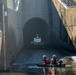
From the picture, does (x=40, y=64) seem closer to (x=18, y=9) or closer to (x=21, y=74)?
(x=21, y=74)

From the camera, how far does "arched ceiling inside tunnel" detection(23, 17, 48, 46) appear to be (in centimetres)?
3447

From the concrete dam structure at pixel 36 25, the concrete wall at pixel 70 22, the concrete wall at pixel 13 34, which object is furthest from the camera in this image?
the concrete dam structure at pixel 36 25

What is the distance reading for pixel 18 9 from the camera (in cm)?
3175

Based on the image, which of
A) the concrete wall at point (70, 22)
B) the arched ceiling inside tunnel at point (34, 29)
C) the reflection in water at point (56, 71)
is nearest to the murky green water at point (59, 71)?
the reflection in water at point (56, 71)

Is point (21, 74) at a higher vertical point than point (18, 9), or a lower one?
lower

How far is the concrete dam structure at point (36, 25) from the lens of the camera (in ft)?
102

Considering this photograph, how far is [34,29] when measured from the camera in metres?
36.2

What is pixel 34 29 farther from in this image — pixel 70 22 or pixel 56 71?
pixel 56 71

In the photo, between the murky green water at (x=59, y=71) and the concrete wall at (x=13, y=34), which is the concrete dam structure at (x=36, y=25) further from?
the murky green water at (x=59, y=71)

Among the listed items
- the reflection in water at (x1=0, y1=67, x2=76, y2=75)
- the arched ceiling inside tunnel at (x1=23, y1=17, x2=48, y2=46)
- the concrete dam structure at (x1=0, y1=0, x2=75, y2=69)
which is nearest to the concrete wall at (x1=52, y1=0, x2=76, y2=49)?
the concrete dam structure at (x1=0, y1=0, x2=75, y2=69)

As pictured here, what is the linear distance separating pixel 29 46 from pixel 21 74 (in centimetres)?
1200

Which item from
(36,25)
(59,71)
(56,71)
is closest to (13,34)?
(56,71)

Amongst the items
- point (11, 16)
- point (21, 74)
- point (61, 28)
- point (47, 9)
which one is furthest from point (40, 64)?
point (47, 9)

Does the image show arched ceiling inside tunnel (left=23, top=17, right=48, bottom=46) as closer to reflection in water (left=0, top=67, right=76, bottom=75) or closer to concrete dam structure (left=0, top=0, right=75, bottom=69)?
concrete dam structure (left=0, top=0, right=75, bottom=69)
